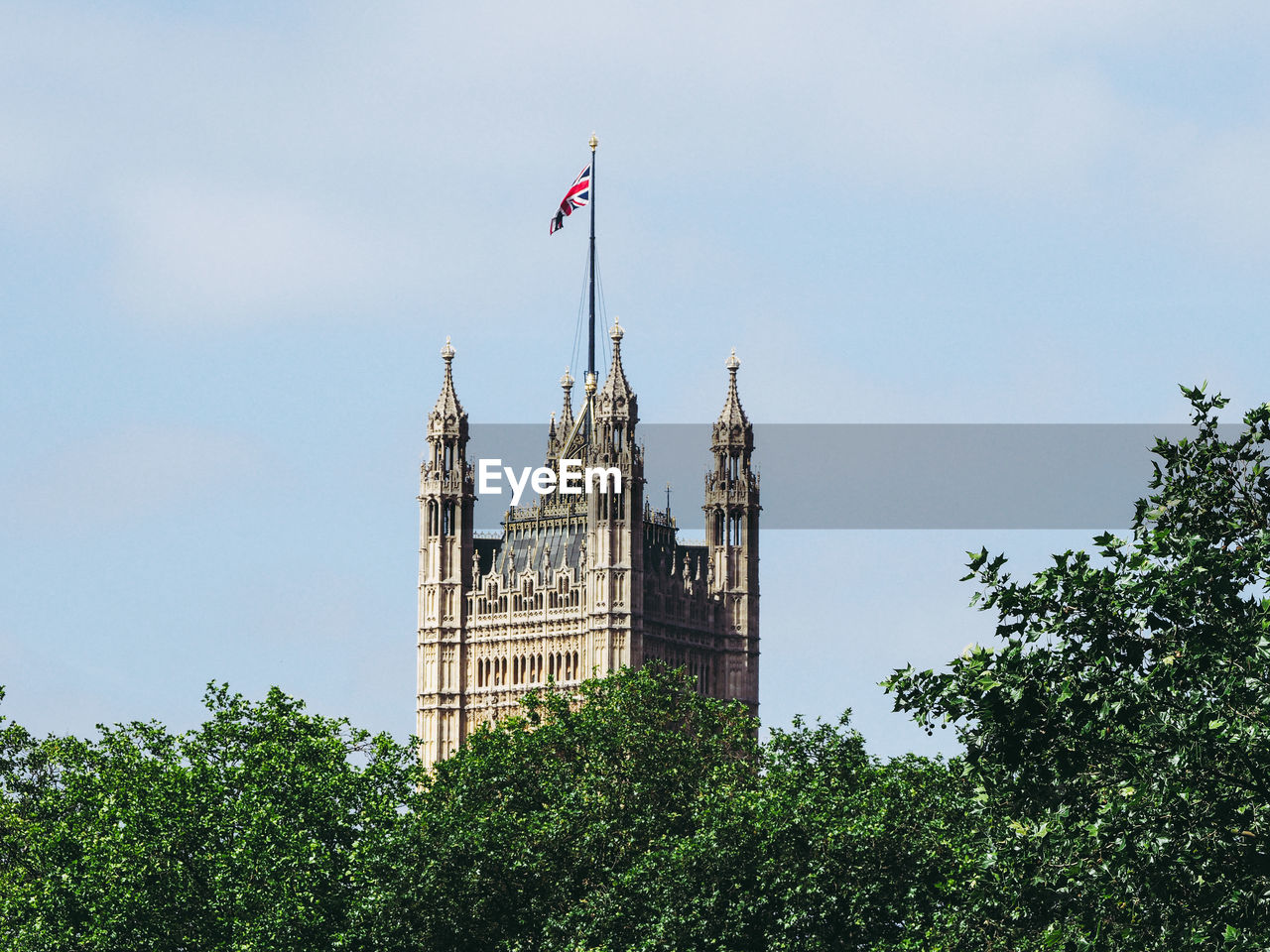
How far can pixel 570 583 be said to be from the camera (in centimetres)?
A: 16200

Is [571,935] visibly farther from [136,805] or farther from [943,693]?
[943,693]

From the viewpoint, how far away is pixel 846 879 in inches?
2667

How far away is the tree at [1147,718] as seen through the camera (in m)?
41.9

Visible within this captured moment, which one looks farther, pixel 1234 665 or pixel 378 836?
pixel 378 836

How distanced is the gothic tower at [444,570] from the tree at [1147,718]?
117 meters

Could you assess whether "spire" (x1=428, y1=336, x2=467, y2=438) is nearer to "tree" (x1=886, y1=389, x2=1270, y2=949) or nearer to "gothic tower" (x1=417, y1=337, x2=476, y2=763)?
"gothic tower" (x1=417, y1=337, x2=476, y2=763)

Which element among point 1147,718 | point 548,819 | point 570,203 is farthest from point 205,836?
point 570,203

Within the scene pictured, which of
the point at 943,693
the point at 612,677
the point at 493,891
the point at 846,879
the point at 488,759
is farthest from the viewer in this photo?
the point at 612,677

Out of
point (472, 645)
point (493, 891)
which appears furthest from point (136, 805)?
point (472, 645)

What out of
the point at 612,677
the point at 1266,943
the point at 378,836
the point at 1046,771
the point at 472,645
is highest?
the point at 472,645

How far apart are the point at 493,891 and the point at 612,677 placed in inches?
A: 853

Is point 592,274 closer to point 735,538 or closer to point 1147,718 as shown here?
point 735,538

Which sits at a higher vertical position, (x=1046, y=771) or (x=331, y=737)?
(x=331, y=737)

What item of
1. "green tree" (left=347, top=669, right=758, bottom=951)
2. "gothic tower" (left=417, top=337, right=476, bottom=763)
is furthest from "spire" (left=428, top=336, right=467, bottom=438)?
"green tree" (left=347, top=669, right=758, bottom=951)
